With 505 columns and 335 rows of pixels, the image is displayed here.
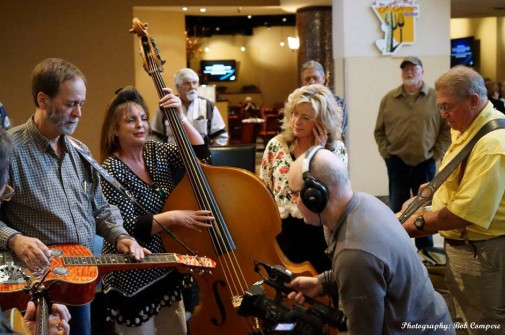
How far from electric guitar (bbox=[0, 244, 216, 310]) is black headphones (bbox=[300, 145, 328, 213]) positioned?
90 cm

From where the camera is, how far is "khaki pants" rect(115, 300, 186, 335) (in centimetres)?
325

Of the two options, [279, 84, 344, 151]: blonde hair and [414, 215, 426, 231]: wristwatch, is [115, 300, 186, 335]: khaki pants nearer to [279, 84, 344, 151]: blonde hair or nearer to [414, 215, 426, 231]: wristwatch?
[279, 84, 344, 151]: blonde hair

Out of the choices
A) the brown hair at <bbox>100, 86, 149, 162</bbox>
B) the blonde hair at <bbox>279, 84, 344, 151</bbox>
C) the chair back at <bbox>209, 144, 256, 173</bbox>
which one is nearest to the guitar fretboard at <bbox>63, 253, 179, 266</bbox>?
the brown hair at <bbox>100, 86, 149, 162</bbox>

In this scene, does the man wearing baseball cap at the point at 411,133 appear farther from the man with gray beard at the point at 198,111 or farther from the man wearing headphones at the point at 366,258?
the man wearing headphones at the point at 366,258

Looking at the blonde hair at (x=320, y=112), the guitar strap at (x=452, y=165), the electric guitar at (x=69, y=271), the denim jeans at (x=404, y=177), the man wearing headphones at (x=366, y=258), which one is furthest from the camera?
the denim jeans at (x=404, y=177)

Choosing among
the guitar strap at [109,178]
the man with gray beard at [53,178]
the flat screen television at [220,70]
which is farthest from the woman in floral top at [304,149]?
the flat screen television at [220,70]

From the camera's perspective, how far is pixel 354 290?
212 centimetres

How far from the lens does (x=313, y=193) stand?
2152 millimetres

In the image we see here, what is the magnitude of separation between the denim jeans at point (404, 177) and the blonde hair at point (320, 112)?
10.5 feet

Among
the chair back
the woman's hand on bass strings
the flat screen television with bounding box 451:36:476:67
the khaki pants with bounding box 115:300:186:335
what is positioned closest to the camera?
the khaki pants with bounding box 115:300:186:335

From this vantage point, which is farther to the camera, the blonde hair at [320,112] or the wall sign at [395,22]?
the wall sign at [395,22]

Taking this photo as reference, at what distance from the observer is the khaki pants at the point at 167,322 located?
325cm

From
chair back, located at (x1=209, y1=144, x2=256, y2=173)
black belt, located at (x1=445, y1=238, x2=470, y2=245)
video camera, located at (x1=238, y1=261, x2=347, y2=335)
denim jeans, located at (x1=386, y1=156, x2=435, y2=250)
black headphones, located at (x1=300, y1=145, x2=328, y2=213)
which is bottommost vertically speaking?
denim jeans, located at (x1=386, y1=156, x2=435, y2=250)

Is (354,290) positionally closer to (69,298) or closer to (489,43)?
(69,298)
